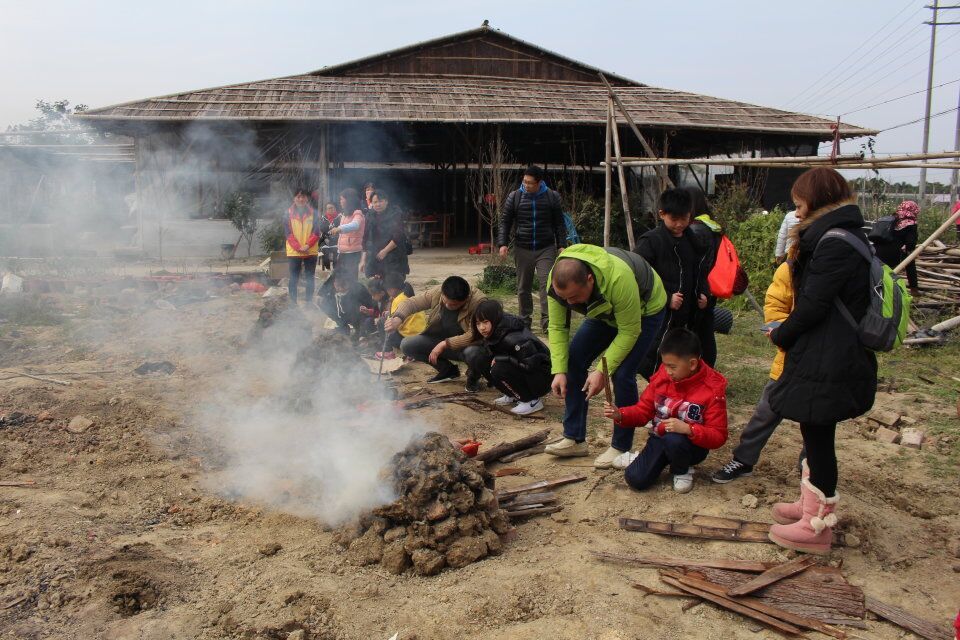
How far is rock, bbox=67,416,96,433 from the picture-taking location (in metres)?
5.01

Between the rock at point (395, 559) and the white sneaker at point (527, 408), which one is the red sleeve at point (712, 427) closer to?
the rock at point (395, 559)

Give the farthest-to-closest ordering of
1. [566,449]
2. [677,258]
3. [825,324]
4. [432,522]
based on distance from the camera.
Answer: [677,258], [566,449], [432,522], [825,324]

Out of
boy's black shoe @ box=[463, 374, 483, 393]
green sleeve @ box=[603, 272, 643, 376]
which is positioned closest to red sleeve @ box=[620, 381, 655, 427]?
green sleeve @ box=[603, 272, 643, 376]

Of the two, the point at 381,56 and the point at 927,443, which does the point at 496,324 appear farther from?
the point at 381,56

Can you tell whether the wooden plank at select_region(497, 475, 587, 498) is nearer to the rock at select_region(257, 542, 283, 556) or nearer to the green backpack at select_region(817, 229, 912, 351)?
the rock at select_region(257, 542, 283, 556)

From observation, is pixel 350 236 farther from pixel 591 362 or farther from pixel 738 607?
pixel 738 607

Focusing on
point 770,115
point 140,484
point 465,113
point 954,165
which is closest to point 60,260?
point 465,113

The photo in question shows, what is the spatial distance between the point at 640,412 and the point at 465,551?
4.68ft

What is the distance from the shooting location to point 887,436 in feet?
16.8

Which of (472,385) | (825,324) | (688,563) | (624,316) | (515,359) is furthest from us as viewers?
(472,385)

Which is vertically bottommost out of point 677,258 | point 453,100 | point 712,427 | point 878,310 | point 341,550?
point 341,550

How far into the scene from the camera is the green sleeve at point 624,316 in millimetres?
3770

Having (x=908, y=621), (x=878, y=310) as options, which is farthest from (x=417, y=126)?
(x=908, y=621)

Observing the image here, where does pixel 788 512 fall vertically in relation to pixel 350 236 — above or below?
below
